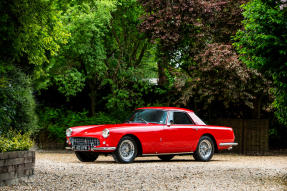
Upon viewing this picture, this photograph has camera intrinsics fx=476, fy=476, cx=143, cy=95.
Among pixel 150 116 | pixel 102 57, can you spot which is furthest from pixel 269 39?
pixel 102 57

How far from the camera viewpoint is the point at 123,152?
13336 millimetres

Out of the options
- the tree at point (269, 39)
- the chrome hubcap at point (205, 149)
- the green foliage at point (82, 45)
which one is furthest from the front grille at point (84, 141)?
the green foliage at point (82, 45)

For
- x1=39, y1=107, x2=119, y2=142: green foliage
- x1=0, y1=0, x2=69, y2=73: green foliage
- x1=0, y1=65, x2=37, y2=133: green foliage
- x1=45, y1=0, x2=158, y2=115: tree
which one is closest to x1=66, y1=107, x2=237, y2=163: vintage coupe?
x1=0, y1=65, x2=37, y2=133: green foliage

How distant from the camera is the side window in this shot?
1504 centimetres

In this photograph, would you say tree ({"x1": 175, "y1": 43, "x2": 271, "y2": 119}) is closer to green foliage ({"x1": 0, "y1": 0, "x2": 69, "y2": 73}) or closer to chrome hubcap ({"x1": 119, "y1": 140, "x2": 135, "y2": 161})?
chrome hubcap ({"x1": 119, "y1": 140, "x2": 135, "y2": 161})

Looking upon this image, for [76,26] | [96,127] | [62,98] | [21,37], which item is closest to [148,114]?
[96,127]

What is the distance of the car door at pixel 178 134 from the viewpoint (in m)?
14.3

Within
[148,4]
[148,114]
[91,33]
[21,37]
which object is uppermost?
[148,4]

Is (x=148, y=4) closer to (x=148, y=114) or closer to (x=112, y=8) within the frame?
(x=112, y=8)

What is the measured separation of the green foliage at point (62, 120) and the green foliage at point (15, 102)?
781cm

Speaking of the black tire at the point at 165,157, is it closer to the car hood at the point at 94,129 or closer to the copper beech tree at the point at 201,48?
the car hood at the point at 94,129

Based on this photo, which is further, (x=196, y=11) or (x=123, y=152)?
(x=196, y=11)

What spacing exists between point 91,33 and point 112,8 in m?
1.64

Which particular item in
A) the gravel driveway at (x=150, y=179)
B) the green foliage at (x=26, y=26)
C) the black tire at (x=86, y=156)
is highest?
the green foliage at (x=26, y=26)
